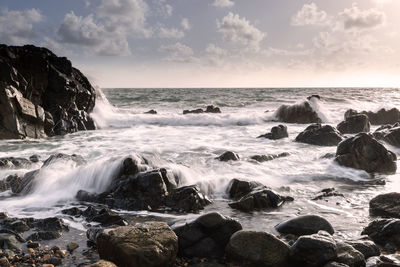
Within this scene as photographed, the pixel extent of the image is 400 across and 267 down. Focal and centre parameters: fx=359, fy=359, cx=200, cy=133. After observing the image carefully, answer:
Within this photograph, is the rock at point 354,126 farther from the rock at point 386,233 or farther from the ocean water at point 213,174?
the rock at point 386,233

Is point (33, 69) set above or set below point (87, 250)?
above

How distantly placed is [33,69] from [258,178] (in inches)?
561

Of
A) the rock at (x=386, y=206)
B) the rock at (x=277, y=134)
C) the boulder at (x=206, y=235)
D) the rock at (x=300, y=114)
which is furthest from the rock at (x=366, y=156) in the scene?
the rock at (x=300, y=114)

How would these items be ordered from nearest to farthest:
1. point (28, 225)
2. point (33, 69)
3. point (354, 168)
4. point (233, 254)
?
point (233, 254) < point (28, 225) < point (354, 168) < point (33, 69)

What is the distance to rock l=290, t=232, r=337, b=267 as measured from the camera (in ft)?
15.0

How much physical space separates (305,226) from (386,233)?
1.20 m

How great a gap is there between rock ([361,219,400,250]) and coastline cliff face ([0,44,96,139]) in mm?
14488

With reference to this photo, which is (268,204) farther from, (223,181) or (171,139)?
(171,139)

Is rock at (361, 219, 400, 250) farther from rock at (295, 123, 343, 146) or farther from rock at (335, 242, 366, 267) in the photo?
rock at (295, 123, 343, 146)

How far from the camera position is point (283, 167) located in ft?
36.1

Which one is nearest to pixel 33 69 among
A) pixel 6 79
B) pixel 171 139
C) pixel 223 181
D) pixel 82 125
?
pixel 6 79

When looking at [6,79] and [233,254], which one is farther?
[6,79]

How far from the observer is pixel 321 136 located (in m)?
15.6

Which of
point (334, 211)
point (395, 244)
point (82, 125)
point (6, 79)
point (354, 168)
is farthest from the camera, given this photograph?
point (82, 125)
